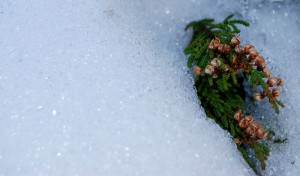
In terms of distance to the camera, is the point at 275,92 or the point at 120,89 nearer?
the point at 120,89

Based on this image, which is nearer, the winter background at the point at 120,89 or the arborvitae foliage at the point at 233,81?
the winter background at the point at 120,89

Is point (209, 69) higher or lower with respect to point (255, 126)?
higher

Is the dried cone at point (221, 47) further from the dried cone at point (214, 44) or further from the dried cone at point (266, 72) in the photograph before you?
the dried cone at point (266, 72)

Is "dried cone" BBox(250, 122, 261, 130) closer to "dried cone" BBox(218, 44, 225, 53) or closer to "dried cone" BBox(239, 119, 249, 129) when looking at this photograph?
"dried cone" BBox(239, 119, 249, 129)

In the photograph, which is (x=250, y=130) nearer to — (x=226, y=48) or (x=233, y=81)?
(x=233, y=81)

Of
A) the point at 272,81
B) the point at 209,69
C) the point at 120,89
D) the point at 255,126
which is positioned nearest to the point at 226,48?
the point at 209,69

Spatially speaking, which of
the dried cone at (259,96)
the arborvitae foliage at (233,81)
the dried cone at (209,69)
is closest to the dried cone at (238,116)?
the arborvitae foliage at (233,81)
